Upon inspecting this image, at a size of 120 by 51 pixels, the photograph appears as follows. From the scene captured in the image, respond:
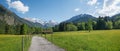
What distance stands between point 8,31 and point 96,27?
Answer: 7597 centimetres

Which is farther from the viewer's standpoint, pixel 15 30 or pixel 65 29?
pixel 65 29

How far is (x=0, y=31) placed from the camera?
570 ft

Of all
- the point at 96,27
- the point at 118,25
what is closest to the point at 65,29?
the point at 96,27

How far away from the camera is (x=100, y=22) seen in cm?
Result: 16750

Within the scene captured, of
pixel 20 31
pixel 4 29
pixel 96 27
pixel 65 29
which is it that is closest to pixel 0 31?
pixel 4 29

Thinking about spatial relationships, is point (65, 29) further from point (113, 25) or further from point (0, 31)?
point (0, 31)

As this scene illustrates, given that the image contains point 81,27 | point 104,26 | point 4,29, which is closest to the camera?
point 104,26

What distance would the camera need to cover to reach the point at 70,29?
7844 inches

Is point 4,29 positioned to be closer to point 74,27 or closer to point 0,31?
point 0,31

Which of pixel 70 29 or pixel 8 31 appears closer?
pixel 8 31

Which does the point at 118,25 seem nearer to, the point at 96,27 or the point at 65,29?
the point at 96,27

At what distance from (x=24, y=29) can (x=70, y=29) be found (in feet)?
156

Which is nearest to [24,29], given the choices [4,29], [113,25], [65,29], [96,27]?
[4,29]

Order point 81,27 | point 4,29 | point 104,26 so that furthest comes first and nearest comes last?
point 81,27, point 4,29, point 104,26
